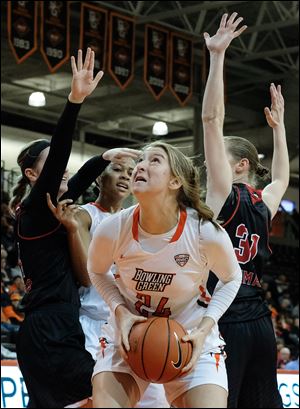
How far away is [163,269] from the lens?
13.7 feet

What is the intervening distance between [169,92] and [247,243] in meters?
18.8

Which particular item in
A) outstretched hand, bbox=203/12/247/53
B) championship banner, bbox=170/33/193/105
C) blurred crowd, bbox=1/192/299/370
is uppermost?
championship banner, bbox=170/33/193/105

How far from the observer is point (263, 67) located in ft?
81.2

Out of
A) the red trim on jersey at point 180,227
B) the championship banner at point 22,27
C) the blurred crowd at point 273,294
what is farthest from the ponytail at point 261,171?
the championship banner at point 22,27

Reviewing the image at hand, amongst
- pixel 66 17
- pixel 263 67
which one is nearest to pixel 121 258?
pixel 66 17

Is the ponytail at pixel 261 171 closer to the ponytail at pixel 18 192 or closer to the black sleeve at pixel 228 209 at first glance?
the black sleeve at pixel 228 209

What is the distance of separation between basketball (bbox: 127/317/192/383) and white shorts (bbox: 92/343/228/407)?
10 cm

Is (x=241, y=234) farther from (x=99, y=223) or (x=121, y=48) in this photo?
(x=121, y=48)

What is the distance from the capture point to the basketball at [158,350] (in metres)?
3.93

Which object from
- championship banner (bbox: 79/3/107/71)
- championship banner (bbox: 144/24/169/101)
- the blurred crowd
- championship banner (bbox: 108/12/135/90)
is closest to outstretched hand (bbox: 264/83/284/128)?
the blurred crowd

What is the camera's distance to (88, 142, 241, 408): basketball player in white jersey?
13.5 feet

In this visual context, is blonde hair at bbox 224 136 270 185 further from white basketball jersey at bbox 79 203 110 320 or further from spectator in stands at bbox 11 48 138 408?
white basketball jersey at bbox 79 203 110 320

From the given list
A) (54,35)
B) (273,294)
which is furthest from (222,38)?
(273,294)

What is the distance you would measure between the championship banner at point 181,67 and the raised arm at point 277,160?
12.9 meters
